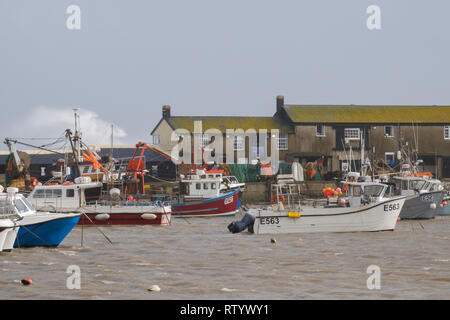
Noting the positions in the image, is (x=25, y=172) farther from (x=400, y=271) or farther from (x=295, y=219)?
(x=400, y=271)

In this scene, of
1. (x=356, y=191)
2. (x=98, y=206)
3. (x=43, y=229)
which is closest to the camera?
(x=43, y=229)

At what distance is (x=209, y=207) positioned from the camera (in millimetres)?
47188

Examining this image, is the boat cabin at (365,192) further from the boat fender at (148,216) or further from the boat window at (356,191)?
the boat fender at (148,216)

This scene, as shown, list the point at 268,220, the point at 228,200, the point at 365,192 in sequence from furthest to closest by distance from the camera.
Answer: the point at 228,200, the point at 365,192, the point at 268,220

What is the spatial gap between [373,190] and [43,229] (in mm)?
14363

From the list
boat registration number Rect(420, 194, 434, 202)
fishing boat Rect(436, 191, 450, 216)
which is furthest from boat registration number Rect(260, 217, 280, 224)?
fishing boat Rect(436, 191, 450, 216)

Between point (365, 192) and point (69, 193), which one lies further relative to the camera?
point (69, 193)

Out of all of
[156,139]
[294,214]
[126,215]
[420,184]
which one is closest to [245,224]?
[294,214]

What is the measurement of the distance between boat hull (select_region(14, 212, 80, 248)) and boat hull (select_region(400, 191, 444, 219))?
22.6m

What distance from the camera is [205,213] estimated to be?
4703cm

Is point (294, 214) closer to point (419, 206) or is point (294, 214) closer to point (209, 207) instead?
point (419, 206)

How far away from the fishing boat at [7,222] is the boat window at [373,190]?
15035 mm

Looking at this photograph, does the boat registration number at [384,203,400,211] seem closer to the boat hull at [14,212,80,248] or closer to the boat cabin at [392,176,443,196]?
the boat cabin at [392,176,443,196]

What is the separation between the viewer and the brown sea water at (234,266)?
18656 millimetres
